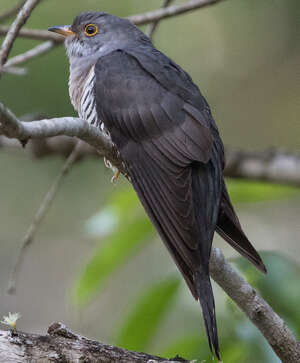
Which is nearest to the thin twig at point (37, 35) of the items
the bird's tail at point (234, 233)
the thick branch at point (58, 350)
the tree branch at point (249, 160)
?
the tree branch at point (249, 160)

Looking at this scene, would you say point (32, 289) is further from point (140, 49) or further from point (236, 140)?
point (140, 49)

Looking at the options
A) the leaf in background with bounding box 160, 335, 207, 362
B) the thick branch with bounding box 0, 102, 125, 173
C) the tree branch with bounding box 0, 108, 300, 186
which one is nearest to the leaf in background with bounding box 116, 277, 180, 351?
the leaf in background with bounding box 160, 335, 207, 362

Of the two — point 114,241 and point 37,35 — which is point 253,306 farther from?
point 37,35

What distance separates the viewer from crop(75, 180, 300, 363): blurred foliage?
3.23 metres

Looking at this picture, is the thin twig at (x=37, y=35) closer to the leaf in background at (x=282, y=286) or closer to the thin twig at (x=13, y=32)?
the thin twig at (x=13, y=32)

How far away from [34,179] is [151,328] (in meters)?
4.63

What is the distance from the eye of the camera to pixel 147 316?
3.64 m

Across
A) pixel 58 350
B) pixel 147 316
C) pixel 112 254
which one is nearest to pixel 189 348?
pixel 147 316

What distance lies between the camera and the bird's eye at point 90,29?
445 centimetres

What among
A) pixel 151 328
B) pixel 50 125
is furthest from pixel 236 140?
pixel 50 125

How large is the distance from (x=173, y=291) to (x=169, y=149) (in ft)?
2.54

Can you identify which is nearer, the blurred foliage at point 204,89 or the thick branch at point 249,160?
the blurred foliage at point 204,89

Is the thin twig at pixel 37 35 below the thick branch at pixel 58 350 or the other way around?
the other way around

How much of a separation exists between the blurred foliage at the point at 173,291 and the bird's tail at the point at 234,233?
0.13m
